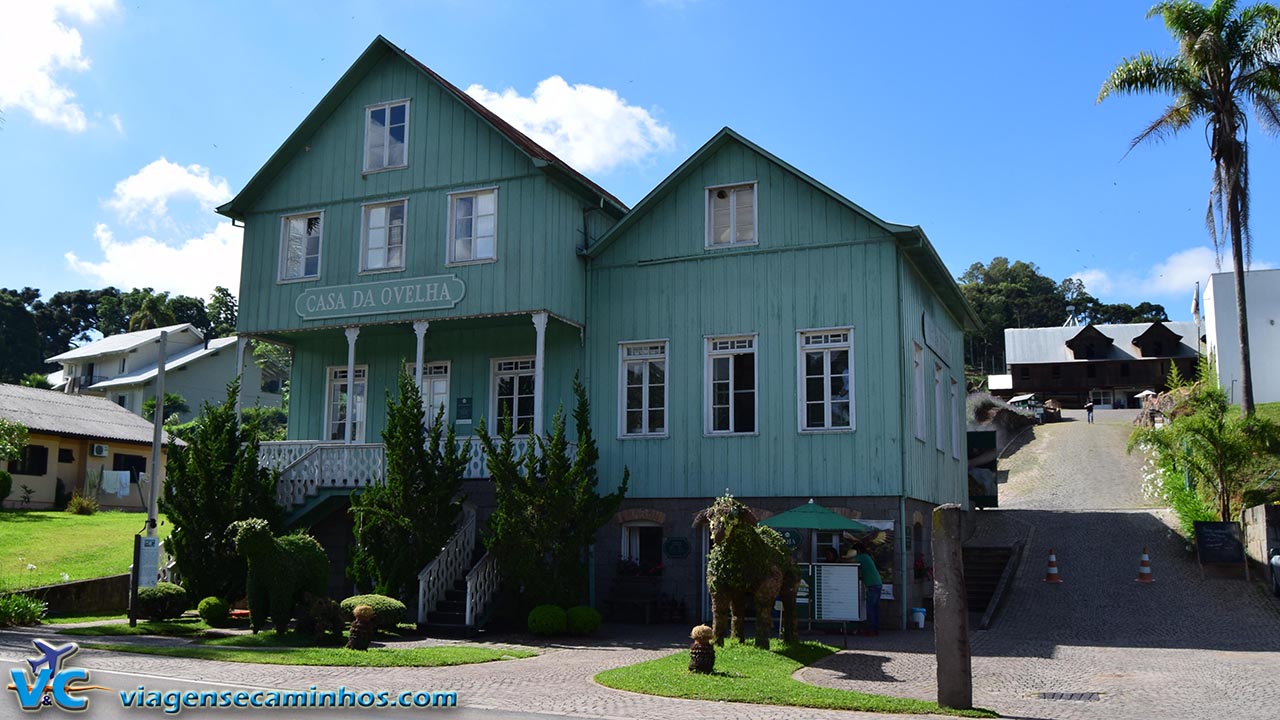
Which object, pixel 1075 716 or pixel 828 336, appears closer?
pixel 1075 716

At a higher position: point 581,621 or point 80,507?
point 80,507

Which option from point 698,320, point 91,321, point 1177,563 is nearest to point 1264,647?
point 1177,563

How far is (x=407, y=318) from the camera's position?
22.0 m

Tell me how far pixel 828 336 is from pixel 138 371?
5766 centimetres

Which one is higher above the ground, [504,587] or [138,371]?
[138,371]

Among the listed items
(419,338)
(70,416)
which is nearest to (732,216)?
(419,338)

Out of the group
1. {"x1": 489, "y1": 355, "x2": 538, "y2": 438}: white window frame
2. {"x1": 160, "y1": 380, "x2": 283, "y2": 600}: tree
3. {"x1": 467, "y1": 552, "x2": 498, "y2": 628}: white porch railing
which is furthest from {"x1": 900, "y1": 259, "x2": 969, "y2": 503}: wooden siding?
{"x1": 160, "y1": 380, "x2": 283, "y2": 600}: tree

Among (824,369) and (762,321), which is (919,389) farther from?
(762,321)

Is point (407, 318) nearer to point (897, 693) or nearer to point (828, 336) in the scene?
point (828, 336)

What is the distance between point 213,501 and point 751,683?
12456mm

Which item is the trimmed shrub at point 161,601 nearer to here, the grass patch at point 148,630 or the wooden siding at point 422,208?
the grass patch at point 148,630

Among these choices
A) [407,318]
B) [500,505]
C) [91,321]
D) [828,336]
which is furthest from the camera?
[91,321]

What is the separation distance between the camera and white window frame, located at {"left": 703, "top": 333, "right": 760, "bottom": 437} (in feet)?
67.7

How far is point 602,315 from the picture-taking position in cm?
2231
